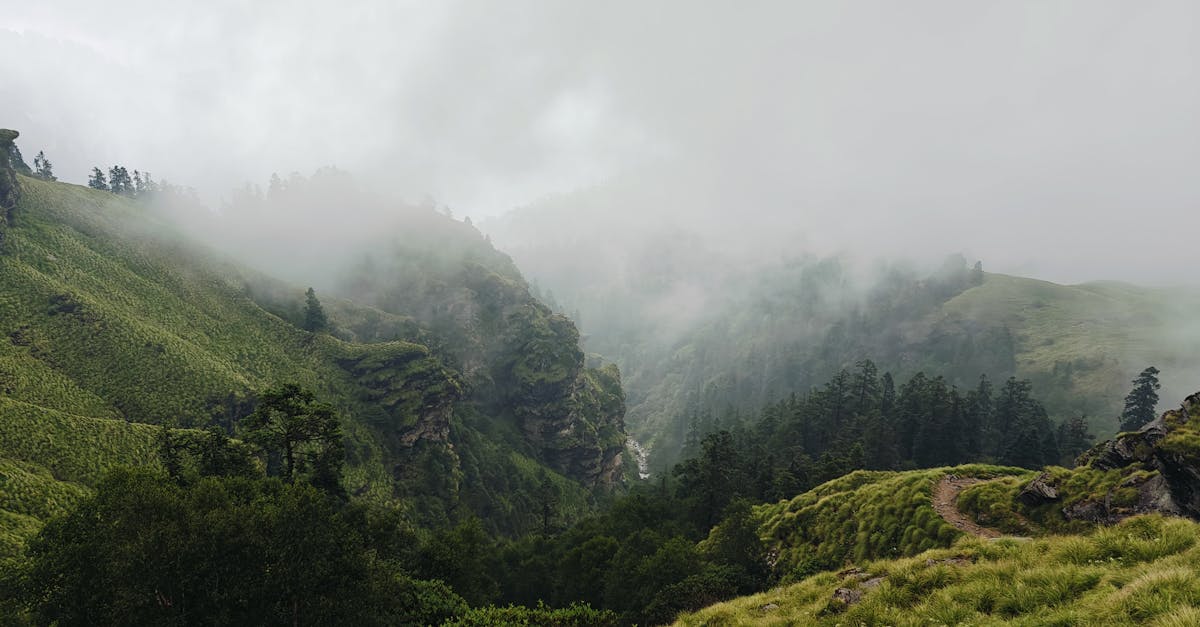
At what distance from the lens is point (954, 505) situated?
47.8m

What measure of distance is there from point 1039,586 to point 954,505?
41.7m

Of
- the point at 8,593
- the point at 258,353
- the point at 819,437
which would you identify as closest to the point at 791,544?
the point at 8,593

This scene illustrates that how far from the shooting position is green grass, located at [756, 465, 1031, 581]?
1769 inches

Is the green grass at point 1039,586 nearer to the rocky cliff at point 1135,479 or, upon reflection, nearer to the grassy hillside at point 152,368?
the rocky cliff at point 1135,479

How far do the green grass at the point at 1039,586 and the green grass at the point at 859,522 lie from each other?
870 inches

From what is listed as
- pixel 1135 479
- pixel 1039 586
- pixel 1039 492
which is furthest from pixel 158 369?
pixel 1135 479

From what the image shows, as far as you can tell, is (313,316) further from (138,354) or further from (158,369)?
(158,369)

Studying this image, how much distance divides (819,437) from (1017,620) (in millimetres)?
132199

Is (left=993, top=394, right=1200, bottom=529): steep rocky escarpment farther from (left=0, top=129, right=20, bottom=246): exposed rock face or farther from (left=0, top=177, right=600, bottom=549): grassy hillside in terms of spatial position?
(left=0, top=129, right=20, bottom=246): exposed rock face

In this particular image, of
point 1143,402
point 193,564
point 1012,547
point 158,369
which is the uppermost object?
point 158,369

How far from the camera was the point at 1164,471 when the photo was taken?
35.6 metres

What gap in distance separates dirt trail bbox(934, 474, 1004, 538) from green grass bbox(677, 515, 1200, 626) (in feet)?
82.2

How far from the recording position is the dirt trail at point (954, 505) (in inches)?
1665

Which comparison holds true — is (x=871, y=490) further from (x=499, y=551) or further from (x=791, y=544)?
(x=499, y=551)
